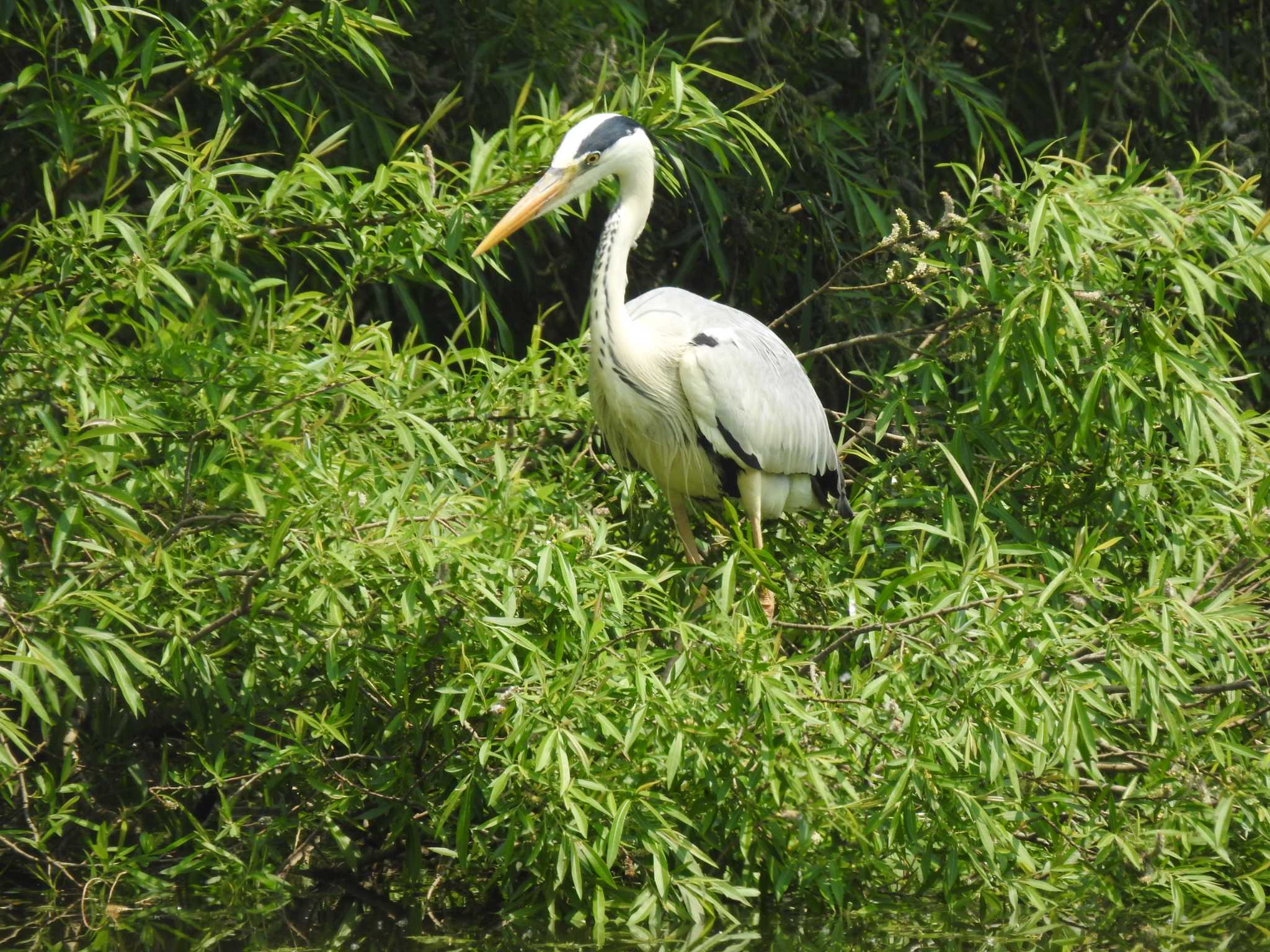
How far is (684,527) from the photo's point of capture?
4.48 m

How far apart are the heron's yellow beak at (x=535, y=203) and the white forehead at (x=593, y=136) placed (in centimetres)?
3

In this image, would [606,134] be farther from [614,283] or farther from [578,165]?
[614,283]

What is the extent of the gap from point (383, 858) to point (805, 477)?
5.46 feet

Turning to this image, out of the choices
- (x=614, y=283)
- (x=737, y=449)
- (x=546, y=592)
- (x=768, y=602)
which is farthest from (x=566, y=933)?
(x=614, y=283)

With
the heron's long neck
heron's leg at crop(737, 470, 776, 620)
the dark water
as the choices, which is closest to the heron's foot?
heron's leg at crop(737, 470, 776, 620)

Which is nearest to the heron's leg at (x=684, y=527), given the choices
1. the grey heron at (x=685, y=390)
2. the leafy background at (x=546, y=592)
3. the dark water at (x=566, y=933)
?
the grey heron at (x=685, y=390)

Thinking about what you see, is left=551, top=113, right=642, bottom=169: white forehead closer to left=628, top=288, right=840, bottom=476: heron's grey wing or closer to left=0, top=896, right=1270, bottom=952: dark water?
left=628, top=288, right=840, bottom=476: heron's grey wing

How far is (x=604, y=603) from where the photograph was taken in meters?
3.46

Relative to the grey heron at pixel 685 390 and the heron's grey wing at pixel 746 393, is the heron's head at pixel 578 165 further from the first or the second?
the heron's grey wing at pixel 746 393

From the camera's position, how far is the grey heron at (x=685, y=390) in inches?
169

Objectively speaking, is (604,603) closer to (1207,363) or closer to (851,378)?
(1207,363)

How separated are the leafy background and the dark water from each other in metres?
0.04

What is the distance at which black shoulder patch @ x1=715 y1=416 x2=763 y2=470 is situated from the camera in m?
4.38

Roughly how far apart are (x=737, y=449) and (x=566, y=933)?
1.48 m
